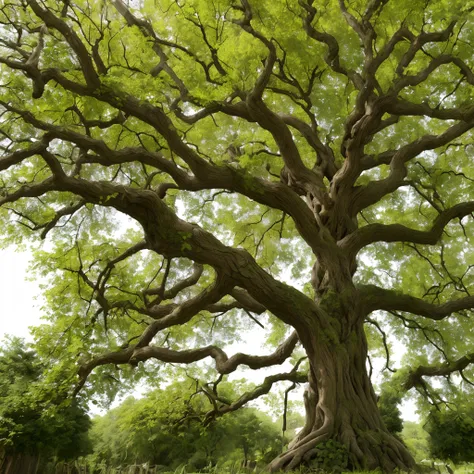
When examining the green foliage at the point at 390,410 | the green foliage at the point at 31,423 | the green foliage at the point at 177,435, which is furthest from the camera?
the green foliage at the point at 31,423

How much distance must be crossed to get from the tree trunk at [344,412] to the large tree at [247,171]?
32mm

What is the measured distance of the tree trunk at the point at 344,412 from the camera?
20.2ft

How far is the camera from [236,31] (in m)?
9.17

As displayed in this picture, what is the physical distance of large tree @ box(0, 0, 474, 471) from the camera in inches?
254

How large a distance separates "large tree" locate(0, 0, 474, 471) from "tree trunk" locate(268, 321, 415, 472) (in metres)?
0.03

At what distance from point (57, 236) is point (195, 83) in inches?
176

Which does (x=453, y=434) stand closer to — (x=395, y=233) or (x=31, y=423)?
(x=395, y=233)

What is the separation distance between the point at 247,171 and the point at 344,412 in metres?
4.30

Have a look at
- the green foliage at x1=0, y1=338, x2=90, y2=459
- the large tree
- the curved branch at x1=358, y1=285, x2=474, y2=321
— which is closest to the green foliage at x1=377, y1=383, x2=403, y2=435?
the large tree

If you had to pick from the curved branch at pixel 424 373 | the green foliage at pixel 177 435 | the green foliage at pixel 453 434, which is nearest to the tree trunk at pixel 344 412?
the curved branch at pixel 424 373

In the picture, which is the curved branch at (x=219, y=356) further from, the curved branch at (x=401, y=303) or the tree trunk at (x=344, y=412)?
the curved branch at (x=401, y=303)

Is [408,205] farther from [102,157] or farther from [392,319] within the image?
[102,157]

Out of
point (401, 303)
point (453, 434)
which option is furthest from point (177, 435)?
point (401, 303)

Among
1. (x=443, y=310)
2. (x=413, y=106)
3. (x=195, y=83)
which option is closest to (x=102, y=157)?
(x=195, y=83)
